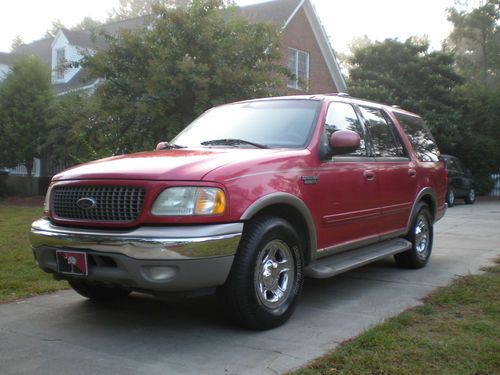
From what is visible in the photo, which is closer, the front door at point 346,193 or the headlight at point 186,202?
the headlight at point 186,202

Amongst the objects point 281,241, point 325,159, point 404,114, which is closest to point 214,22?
point 404,114

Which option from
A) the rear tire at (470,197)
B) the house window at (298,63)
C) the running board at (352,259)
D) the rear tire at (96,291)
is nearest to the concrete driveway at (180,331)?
the rear tire at (96,291)

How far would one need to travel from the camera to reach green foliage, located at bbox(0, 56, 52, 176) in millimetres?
17500

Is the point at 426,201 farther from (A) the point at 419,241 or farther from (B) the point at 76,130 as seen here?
(B) the point at 76,130

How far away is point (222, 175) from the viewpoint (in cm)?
400

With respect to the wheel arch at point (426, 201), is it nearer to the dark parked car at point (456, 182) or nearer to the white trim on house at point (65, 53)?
the dark parked car at point (456, 182)

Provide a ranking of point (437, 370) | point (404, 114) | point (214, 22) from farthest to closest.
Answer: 1. point (214, 22)
2. point (404, 114)
3. point (437, 370)

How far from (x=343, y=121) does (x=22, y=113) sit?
569 inches

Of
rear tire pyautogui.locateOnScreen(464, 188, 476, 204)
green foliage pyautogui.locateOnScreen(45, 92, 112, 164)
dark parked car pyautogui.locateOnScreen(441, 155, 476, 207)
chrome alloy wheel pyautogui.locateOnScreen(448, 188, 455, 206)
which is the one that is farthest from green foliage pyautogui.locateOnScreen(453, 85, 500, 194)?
green foliage pyautogui.locateOnScreen(45, 92, 112, 164)

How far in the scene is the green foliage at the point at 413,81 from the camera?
71.2ft

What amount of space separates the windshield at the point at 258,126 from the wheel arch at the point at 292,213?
0.64 m

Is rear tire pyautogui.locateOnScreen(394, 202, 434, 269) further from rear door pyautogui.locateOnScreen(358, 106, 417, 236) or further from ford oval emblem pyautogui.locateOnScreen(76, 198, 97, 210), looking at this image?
ford oval emblem pyautogui.locateOnScreen(76, 198, 97, 210)

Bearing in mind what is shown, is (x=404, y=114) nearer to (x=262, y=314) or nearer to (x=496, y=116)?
(x=262, y=314)

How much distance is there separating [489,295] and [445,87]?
→ 19399mm
